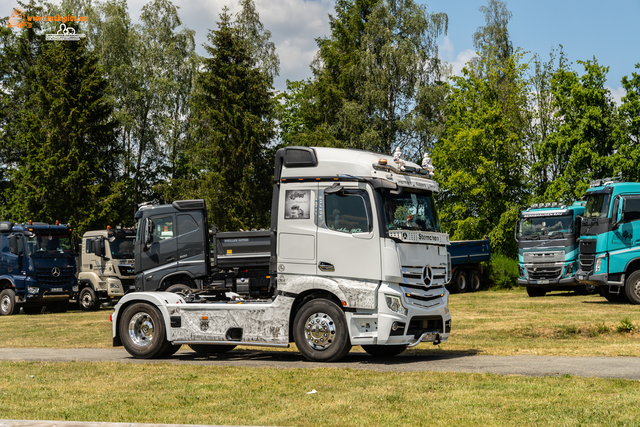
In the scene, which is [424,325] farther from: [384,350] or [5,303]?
[5,303]

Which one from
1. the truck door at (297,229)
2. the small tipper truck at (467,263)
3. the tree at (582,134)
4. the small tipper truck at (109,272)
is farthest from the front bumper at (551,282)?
the truck door at (297,229)

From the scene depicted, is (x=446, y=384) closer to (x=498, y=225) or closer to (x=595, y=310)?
(x=595, y=310)

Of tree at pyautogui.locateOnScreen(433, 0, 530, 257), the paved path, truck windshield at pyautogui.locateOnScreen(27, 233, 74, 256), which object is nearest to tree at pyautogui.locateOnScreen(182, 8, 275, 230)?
tree at pyautogui.locateOnScreen(433, 0, 530, 257)

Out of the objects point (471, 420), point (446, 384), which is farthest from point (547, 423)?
point (446, 384)

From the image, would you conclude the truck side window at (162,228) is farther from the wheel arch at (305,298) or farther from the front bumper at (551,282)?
the front bumper at (551,282)

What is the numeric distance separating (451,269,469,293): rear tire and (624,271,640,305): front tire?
37.6 ft

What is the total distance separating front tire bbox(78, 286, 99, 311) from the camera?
28.8m

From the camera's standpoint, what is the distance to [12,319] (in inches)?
989

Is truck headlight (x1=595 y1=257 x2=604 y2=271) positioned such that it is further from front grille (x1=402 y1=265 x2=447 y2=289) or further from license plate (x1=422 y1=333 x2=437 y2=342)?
license plate (x1=422 y1=333 x2=437 y2=342)

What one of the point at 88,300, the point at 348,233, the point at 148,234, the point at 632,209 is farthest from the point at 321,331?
the point at 88,300

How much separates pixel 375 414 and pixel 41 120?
4143 cm

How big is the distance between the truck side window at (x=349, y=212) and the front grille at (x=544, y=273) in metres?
18.3

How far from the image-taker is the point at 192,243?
18141 millimetres

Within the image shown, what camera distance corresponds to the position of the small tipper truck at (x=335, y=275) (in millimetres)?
10648
